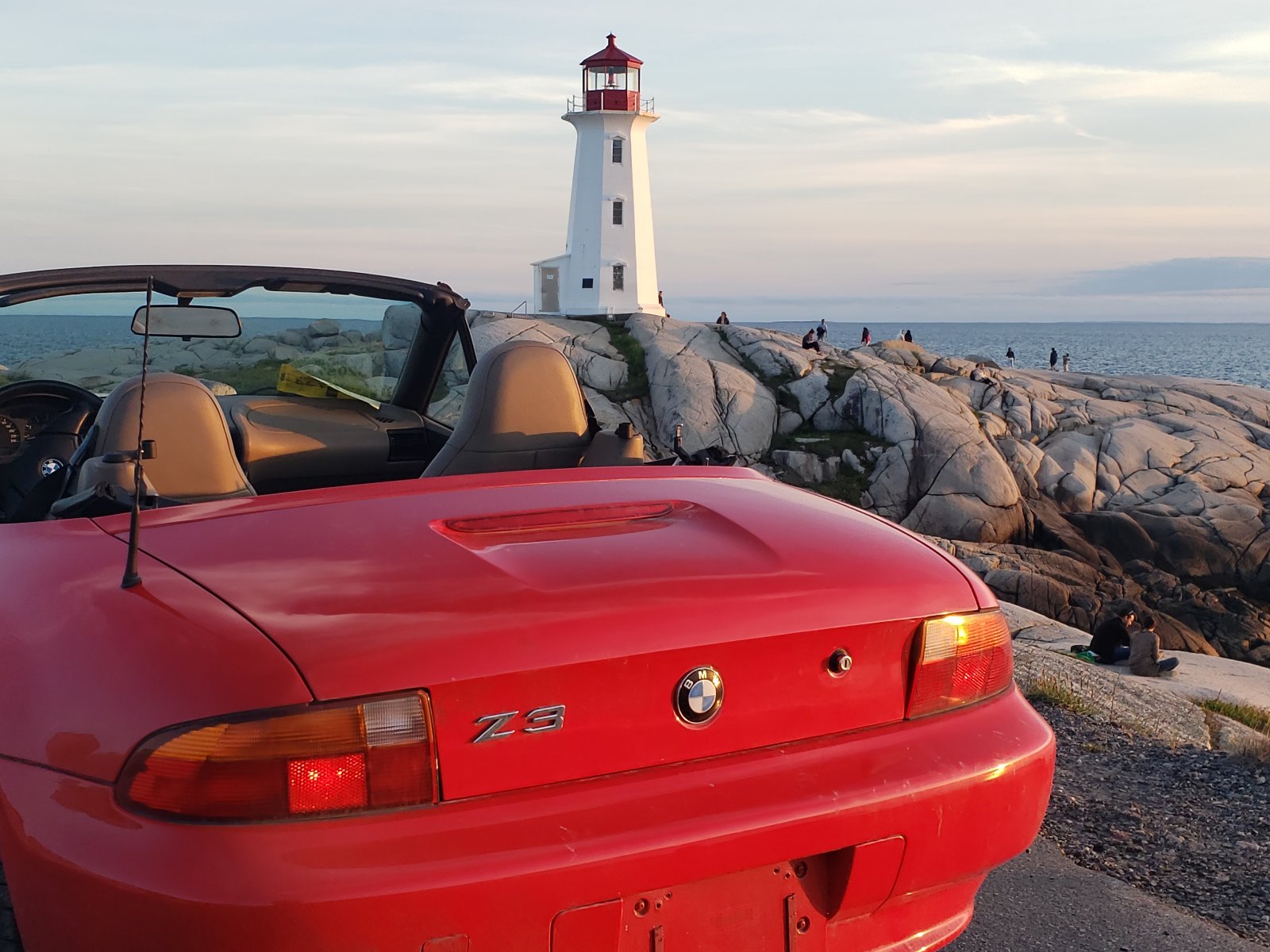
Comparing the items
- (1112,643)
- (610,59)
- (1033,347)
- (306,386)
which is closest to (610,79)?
(610,59)

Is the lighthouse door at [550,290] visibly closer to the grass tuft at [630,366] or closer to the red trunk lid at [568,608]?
the grass tuft at [630,366]

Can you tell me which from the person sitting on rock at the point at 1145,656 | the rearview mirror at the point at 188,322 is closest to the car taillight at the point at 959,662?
the rearview mirror at the point at 188,322

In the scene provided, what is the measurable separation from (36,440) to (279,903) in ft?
8.43

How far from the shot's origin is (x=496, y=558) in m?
2.32

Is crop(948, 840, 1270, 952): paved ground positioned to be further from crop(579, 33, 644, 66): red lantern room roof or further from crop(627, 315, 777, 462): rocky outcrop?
crop(579, 33, 644, 66): red lantern room roof

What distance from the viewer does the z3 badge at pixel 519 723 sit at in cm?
202

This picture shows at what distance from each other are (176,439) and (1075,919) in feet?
9.46

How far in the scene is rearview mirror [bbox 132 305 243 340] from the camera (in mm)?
3203

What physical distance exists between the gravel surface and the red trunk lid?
1904mm

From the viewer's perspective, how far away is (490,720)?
2.03 m

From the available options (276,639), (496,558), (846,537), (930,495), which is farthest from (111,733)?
(930,495)

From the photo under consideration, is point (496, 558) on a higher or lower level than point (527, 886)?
higher

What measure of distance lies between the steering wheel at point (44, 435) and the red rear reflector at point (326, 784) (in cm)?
210

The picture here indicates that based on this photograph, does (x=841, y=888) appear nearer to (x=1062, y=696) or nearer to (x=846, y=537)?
(x=846, y=537)
